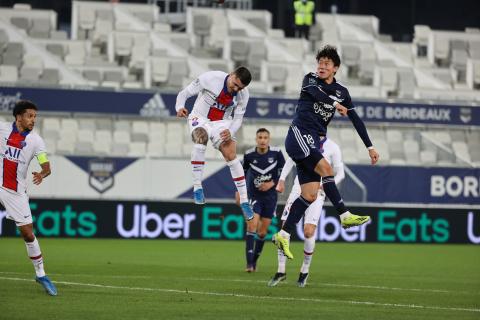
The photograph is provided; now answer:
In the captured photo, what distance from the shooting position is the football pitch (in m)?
11.9

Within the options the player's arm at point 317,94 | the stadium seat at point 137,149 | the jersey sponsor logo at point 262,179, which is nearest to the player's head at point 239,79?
the player's arm at point 317,94

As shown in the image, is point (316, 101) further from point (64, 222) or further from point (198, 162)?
point (64, 222)

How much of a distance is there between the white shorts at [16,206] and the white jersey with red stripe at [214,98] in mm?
2872

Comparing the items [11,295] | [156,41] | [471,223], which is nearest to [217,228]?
[471,223]

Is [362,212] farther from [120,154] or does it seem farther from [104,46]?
[104,46]

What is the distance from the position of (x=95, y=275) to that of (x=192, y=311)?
4957 mm

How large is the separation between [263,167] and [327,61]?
18.8ft

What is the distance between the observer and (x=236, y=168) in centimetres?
1602

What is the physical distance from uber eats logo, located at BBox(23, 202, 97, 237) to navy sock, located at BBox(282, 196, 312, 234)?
45.1 ft

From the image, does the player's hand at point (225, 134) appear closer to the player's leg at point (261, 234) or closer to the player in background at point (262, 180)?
the player in background at point (262, 180)

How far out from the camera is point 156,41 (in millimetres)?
35500

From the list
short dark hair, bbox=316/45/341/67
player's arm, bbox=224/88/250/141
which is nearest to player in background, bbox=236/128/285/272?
player's arm, bbox=224/88/250/141

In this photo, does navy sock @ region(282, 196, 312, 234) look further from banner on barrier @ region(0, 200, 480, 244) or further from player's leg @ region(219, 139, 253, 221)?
banner on barrier @ region(0, 200, 480, 244)

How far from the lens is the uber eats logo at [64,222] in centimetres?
2684
